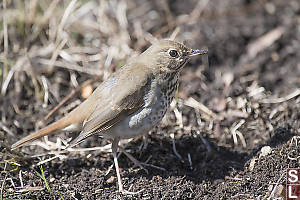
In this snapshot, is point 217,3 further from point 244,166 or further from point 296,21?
point 244,166

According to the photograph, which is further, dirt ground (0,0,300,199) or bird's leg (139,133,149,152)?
bird's leg (139,133,149,152)

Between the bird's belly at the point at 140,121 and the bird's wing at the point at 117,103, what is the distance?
0.05m

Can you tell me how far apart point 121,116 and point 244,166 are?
132 centimetres

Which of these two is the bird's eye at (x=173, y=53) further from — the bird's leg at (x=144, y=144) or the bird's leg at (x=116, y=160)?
the bird's leg at (x=116, y=160)

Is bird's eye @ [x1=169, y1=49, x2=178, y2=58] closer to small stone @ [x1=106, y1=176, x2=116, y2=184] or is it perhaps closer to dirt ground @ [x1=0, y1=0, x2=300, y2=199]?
dirt ground @ [x1=0, y1=0, x2=300, y2=199]

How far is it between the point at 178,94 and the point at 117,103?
1.59 m

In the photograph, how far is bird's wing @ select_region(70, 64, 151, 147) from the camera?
425cm

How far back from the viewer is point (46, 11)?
6477 mm

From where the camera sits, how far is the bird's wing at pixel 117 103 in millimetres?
4250

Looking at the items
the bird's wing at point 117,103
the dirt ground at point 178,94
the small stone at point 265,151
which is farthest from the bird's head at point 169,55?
the small stone at point 265,151

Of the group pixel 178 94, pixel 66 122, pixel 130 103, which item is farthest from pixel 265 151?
pixel 66 122

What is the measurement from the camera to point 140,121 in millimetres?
4293

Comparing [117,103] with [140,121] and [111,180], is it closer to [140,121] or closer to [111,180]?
[140,121]

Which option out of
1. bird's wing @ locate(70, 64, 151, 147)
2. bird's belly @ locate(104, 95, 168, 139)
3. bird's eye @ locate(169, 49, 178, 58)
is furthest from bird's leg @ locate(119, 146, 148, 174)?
bird's eye @ locate(169, 49, 178, 58)
